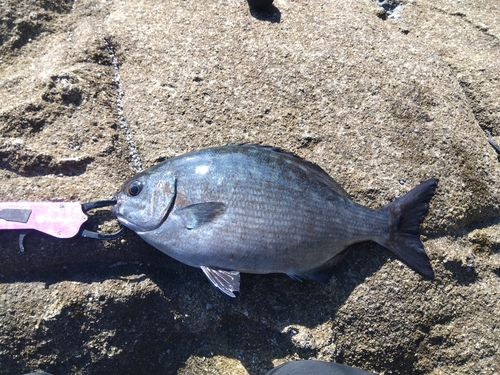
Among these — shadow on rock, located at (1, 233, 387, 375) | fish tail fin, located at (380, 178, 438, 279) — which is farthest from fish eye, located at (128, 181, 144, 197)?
fish tail fin, located at (380, 178, 438, 279)

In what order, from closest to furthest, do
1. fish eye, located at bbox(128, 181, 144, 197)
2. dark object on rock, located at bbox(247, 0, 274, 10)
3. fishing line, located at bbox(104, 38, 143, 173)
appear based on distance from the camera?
1. fish eye, located at bbox(128, 181, 144, 197)
2. fishing line, located at bbox(104, 38, 143, 173)
3. dark object on rock, located at bbox(247, 0, 274, 10)

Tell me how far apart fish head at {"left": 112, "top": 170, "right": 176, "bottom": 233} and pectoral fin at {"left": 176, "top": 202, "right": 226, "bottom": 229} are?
144mm

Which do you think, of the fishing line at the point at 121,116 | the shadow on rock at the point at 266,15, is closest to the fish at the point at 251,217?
the fishing line at the point at 121,116

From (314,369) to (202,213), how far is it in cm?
115

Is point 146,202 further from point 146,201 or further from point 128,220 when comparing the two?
point 128,220

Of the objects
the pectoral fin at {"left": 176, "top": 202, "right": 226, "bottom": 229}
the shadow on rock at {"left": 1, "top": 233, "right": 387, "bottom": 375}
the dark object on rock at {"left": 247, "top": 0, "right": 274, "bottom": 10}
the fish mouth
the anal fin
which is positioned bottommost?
the shadow on rock at {"left": 1, "top": 233, "right": 387, "bottom": 375}

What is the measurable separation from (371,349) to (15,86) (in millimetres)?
3027

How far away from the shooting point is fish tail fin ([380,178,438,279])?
261 centimetres

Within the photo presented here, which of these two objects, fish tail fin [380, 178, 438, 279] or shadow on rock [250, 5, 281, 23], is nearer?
fish tail fin [380, 178, 438, 279]

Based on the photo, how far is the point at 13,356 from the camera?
97.5 inches

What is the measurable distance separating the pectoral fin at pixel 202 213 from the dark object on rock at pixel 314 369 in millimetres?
996

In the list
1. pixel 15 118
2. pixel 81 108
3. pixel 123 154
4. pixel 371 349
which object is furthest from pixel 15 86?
pixel 371 349

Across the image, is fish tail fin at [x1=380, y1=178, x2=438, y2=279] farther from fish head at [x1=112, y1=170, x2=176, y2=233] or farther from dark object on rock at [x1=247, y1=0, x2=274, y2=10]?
dark object on rock at [x1=247, y1=0, x2=274, y2=10]

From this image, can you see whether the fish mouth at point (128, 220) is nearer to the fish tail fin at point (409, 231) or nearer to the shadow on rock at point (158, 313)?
the shadow on rock at point (158, 313)
